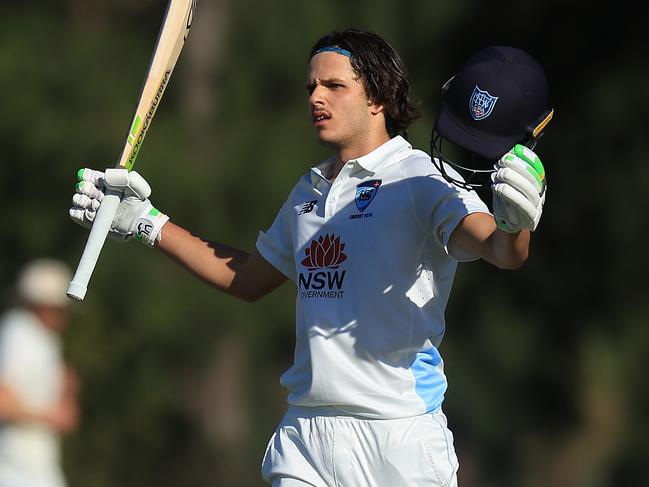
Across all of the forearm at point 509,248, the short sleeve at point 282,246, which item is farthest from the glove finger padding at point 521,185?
the short sleeve at point 282,246

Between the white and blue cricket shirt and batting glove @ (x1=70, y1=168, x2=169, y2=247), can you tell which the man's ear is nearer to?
the white and blue cricket shirt

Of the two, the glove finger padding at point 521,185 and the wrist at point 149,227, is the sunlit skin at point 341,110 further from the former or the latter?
the glove finger padding at point 521,185

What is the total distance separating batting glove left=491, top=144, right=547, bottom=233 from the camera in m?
3.30

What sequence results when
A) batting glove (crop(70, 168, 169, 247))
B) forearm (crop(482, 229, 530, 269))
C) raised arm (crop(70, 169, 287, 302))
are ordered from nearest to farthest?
forearm (crop(482, 229, 530, 269))
batting glove (crop(70, 168, 169, 247))
raised arm (crop(70, 169, 287, 302))

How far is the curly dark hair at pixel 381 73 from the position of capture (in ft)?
13.5

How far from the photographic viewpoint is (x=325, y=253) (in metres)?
3.97

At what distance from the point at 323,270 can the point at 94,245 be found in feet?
2.41

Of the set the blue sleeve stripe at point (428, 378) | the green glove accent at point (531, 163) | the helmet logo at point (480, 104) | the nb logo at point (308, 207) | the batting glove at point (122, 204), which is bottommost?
the blue sleeve stripe at point (428, 378)

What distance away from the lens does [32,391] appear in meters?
6.52

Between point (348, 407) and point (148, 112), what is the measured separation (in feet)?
4.10

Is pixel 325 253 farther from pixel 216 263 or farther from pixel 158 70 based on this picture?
pixel 158 70

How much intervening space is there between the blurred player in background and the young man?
2.73 meters

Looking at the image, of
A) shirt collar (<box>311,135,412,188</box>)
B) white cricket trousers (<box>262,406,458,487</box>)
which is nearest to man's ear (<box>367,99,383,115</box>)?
shirt collar (<box>311,135,412,188</box>)

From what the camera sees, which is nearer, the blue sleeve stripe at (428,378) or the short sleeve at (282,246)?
the blue sleeve stripe at (428,378)
